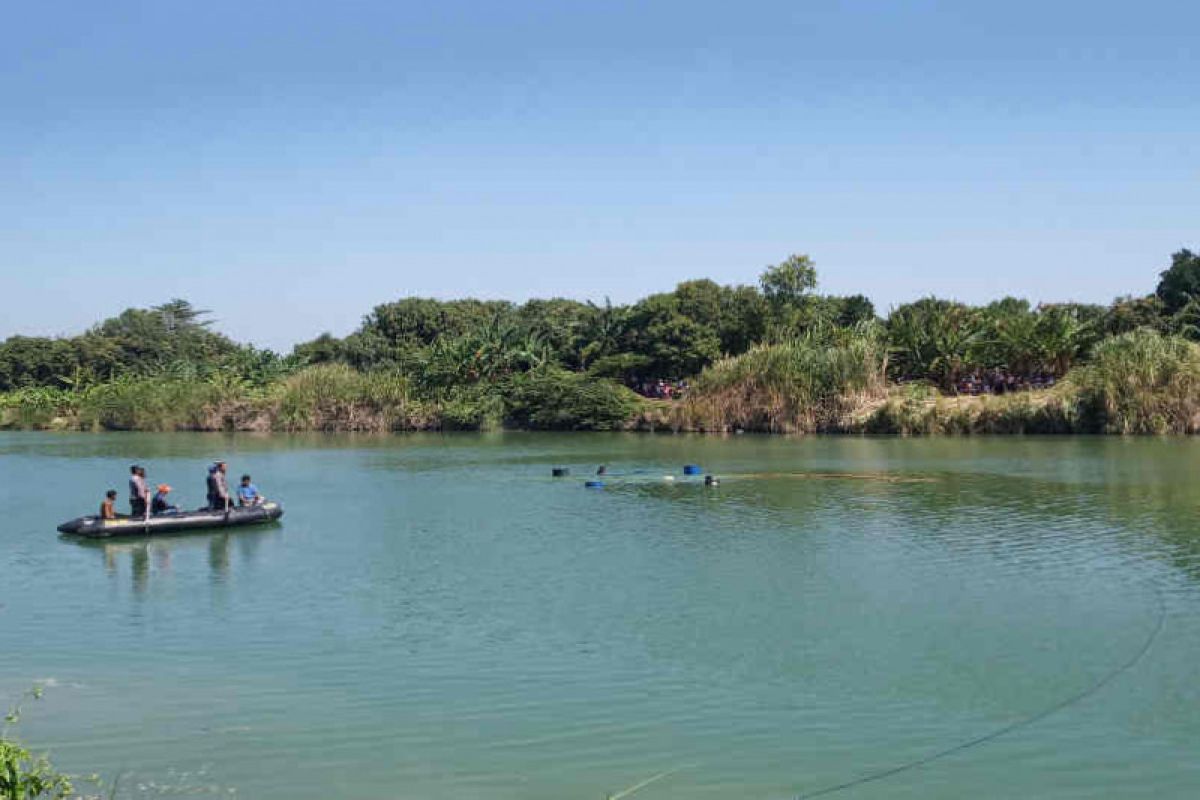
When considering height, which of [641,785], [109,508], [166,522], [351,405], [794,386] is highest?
[794,386]

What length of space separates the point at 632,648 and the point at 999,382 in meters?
52.2

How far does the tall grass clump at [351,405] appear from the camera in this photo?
72812 millimetres

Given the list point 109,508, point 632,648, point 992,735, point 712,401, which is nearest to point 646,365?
point 712,401

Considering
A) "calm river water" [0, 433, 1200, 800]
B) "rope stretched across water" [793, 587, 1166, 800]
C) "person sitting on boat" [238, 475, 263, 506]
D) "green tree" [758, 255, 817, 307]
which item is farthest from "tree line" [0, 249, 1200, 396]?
"rope stretched across water" [793, 587, 1166, 800]

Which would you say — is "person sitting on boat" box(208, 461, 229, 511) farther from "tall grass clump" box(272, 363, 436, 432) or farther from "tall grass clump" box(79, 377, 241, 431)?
"tall grass clump" box(79, 377, 241, 431)

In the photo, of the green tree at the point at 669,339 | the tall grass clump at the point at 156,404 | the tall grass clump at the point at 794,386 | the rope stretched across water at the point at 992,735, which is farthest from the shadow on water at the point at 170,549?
the tall grass clump at the point at 156,404

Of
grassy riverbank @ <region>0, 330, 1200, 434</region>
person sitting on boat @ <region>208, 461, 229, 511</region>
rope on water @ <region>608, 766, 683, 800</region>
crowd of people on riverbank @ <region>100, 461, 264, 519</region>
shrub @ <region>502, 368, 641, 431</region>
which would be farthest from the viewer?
shrub @ <region>502, 368, 641, 431</region>

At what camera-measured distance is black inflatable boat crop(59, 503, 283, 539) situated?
25.2 meters

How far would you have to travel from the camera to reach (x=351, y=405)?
2881 inches

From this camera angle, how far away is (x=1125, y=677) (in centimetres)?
1380

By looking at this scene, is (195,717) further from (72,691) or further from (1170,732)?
(1170,732)

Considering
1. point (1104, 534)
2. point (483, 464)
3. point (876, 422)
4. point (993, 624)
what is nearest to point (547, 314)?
point (876, 422)

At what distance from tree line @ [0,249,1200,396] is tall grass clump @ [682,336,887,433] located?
3072 mm

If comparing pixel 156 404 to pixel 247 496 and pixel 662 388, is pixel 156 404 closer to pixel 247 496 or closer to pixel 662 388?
pixel 662 388
